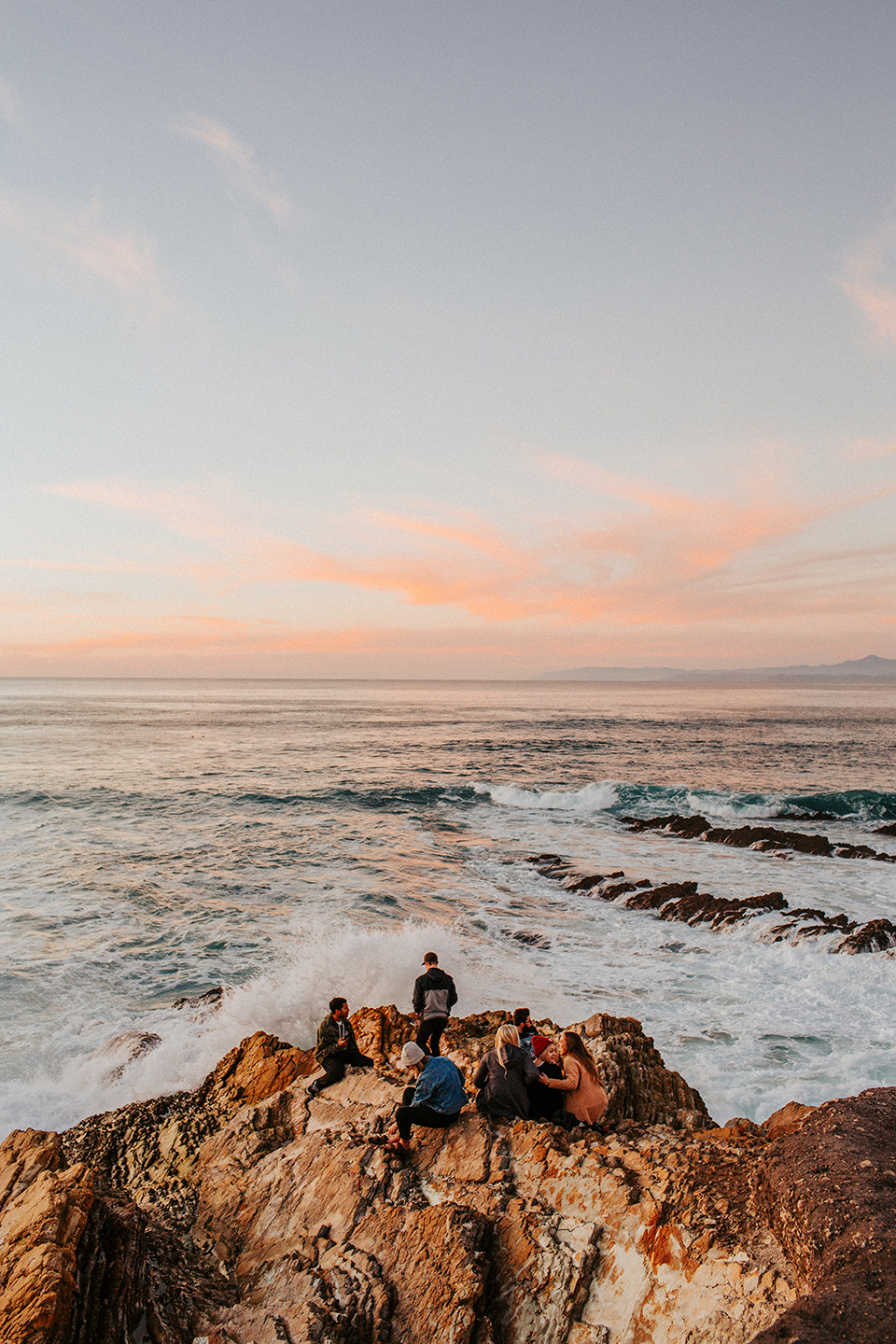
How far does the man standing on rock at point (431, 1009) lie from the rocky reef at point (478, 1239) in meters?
→ 2.00

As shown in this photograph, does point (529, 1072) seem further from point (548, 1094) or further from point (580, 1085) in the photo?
point (580, 1085)

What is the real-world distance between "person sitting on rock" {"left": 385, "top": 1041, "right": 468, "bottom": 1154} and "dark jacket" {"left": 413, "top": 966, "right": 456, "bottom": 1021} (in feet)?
7.86

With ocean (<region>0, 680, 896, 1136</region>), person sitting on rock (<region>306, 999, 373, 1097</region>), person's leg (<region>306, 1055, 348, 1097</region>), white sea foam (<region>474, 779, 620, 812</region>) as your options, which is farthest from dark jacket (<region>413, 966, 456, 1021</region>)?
white sea foam (<region>474, 779, 620, 812</region>)

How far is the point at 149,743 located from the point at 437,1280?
172 feet

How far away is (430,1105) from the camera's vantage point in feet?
20.6

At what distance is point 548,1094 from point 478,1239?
5.79 ft

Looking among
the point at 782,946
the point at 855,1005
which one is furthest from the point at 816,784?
the point at 855,1005

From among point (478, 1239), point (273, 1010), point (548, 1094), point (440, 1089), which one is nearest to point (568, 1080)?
point (548, 1094)

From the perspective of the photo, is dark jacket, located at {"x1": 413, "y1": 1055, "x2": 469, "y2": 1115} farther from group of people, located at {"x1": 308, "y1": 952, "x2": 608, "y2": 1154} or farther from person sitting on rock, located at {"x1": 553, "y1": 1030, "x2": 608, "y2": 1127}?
person sitting on rock, located at {"x1": 553, "y1": 1030, "x2": 608, "y2": 1127}

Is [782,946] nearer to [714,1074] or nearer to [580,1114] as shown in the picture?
[714,1074]

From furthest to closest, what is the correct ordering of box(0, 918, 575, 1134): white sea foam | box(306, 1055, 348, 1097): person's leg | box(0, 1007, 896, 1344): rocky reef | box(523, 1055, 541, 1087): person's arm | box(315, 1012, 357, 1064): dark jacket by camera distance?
box(0, 918, 575, 1134): white sea foam < box(315, 1012, 357, 1064): dark jacket < box(306, 1055, 348, 1097): person's leg < box(523, 1055, 541, 1087): person's arm < box(0, 1007, 896, 1344): rocky reef

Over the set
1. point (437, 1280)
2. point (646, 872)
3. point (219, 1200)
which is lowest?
point (646, 872)

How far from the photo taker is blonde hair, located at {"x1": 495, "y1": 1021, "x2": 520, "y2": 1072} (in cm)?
652

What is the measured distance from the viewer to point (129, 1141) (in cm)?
746
